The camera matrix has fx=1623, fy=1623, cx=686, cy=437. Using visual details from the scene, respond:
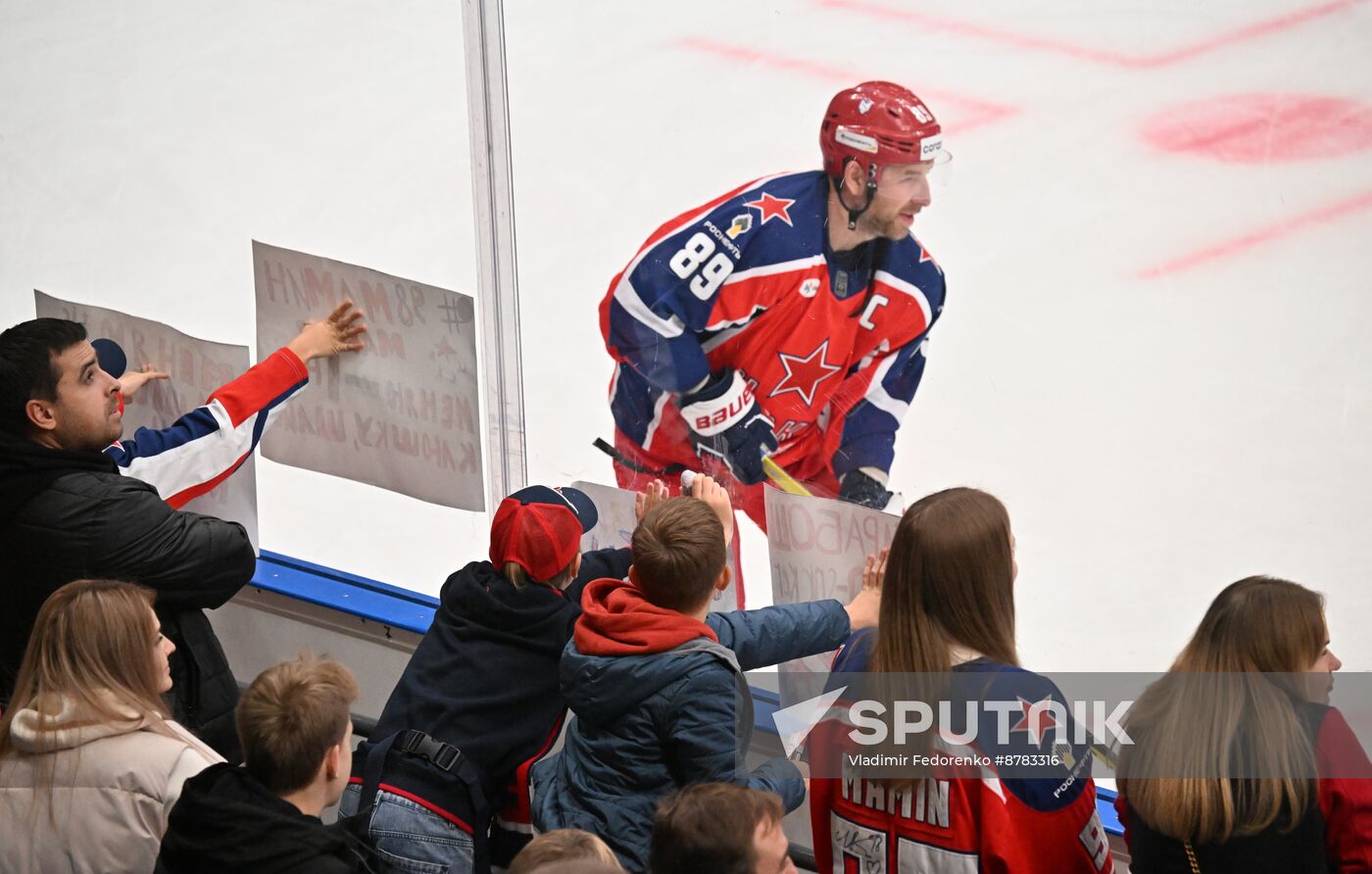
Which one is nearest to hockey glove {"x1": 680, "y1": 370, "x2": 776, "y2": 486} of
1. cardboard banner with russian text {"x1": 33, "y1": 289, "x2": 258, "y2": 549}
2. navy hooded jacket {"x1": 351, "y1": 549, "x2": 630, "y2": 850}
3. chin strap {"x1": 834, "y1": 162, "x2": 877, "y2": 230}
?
chin strap {"x1": 834, "y1": 162, "x2": 877, "y2": 230}

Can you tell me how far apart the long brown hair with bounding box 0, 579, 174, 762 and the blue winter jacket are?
51 cm

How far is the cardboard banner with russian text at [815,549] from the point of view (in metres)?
2.46

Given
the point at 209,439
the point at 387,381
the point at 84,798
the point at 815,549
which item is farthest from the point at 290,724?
the point at 387,381

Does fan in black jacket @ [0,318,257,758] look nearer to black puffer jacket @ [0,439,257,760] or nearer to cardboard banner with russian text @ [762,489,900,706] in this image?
black puffer jacket @ [0,439,257,760]

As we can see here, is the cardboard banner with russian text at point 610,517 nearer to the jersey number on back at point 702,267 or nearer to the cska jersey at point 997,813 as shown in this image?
the jersey number on back at point 702,267

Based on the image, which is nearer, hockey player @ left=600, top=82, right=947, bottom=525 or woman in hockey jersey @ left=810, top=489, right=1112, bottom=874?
woman in hockey jersey @ left=810, top=489, right=1112, bottom=874

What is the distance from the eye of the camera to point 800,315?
2.45 metres

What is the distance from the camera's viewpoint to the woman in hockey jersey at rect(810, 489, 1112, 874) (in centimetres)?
175

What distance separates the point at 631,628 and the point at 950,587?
40 centimetres

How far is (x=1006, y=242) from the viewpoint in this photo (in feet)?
7.32

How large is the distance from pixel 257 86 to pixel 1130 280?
2258mm

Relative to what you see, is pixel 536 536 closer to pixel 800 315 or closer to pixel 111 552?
pixel 800 315

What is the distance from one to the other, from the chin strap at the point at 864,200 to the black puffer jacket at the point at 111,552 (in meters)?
1.12

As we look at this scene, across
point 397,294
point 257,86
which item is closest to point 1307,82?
point 397,294
